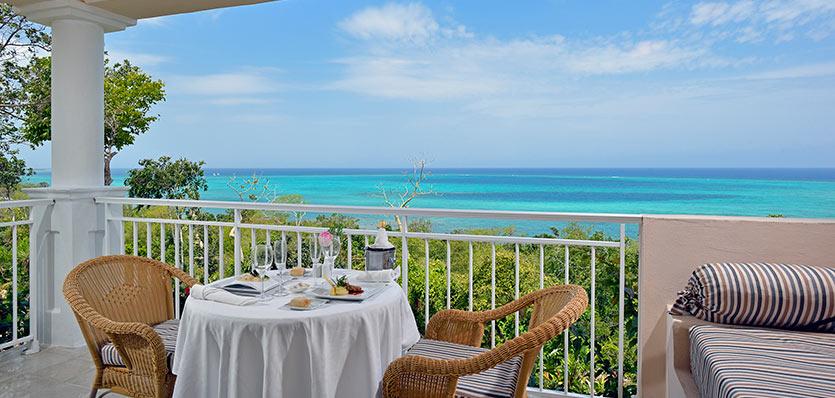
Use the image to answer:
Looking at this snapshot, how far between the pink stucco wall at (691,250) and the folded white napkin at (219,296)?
6.13 ft

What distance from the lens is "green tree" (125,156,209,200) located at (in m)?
14.4

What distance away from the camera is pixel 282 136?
74.8ft

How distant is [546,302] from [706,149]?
20408 millimetres

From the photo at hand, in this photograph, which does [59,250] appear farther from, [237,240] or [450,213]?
[450,213]

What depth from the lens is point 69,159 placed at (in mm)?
4051

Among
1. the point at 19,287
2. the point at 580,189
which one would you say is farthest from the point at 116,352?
the point at 580,189

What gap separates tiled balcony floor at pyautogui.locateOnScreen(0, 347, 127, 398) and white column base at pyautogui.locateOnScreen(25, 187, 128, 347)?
146 millimetres

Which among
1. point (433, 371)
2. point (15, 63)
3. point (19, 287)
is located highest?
point (15, 63)

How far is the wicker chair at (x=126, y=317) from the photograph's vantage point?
2.32m

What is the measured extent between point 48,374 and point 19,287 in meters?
2.66

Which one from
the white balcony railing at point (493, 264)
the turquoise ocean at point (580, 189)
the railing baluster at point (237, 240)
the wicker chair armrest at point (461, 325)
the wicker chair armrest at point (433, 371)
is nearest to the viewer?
the wicker chair armrest at point (433, 371)

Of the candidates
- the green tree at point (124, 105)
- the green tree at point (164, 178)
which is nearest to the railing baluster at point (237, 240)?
the green tree at point (124, 105)

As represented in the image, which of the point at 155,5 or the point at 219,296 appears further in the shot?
the point at 155,5

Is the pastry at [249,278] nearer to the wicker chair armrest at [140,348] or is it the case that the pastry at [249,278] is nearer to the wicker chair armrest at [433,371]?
the wicker chair armrest at [140,348]
